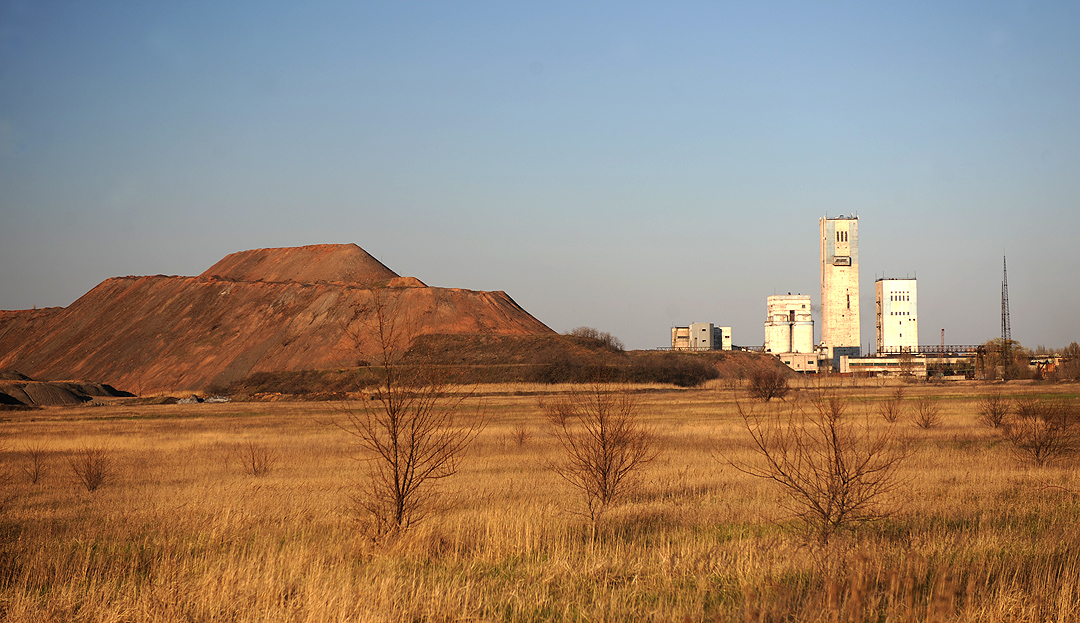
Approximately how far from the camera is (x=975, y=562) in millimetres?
8977

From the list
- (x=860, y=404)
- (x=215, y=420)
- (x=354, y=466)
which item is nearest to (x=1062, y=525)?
(x=354, y=466)

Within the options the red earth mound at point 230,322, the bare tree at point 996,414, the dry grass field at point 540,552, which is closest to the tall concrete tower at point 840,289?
the red earth mound at point 230,322

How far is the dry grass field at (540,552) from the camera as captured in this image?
754 centimetres

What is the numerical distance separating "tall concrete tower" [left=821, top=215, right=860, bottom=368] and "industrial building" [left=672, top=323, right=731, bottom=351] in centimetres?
1620

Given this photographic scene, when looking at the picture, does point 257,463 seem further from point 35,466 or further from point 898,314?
point 898,314

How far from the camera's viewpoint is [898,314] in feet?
438

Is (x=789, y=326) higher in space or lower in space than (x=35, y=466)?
higher

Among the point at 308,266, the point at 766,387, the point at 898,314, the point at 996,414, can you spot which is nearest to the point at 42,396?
the point at 766,387

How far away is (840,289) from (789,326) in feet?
35.1

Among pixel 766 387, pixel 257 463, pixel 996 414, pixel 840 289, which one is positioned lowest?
pixel 257 463

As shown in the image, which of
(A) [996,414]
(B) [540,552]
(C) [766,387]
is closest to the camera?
(B) [540,552]

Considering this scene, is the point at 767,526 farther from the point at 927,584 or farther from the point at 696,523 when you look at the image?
the point at 927,584

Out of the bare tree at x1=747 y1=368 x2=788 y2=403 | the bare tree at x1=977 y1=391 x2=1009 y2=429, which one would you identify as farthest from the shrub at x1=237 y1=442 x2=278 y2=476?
the bare tree at x1=747 y1=368 x2=788 y2=403

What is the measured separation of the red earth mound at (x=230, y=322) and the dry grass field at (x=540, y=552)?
2915 inches
